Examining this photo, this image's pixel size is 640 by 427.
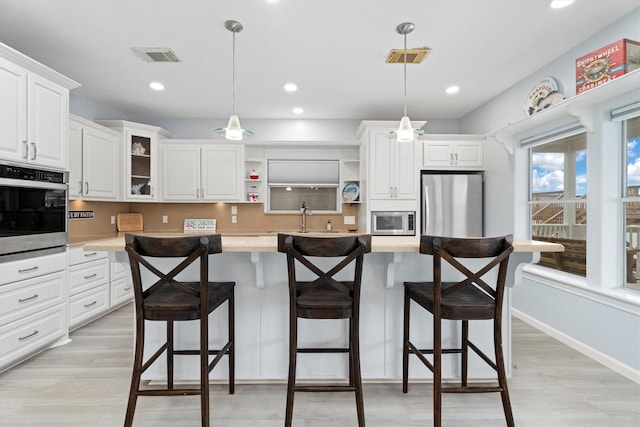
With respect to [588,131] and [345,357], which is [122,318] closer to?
[345,357]

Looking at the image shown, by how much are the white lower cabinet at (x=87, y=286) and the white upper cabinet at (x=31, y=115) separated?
3.37ft

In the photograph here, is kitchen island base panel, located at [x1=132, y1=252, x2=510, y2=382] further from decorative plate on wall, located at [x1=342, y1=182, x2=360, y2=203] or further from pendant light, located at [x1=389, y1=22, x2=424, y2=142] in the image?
decorative plate on wall, located at [x1=342, y1=182, x2=360, y2=203]

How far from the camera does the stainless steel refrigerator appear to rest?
4.20 meters

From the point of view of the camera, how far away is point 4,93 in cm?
226

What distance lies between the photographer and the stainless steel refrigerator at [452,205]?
420cm

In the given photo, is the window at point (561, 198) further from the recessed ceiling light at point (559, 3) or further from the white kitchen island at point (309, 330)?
the white kitchen island at point (309, 330)

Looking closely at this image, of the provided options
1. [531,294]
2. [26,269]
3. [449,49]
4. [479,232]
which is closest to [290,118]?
A: [449,49]

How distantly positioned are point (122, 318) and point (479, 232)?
4467mm

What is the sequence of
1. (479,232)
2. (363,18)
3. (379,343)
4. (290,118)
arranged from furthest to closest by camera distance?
1. (290,118)
2. (479,232)
3. (363,18)
4. (379,343)

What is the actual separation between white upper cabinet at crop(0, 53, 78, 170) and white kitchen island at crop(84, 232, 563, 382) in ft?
4.99

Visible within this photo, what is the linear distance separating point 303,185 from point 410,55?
2.36 meters

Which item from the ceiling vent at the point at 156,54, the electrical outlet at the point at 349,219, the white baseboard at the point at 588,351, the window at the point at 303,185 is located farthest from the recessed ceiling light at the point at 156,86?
the white baseboard at the point at 588,351

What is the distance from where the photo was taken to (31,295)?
2.45m

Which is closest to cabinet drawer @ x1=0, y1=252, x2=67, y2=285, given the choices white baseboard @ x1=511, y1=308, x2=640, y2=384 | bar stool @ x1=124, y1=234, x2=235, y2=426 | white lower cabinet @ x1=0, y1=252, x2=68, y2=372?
white lower cabinet @ x1=0, y1=252, x2=68, y2=372
